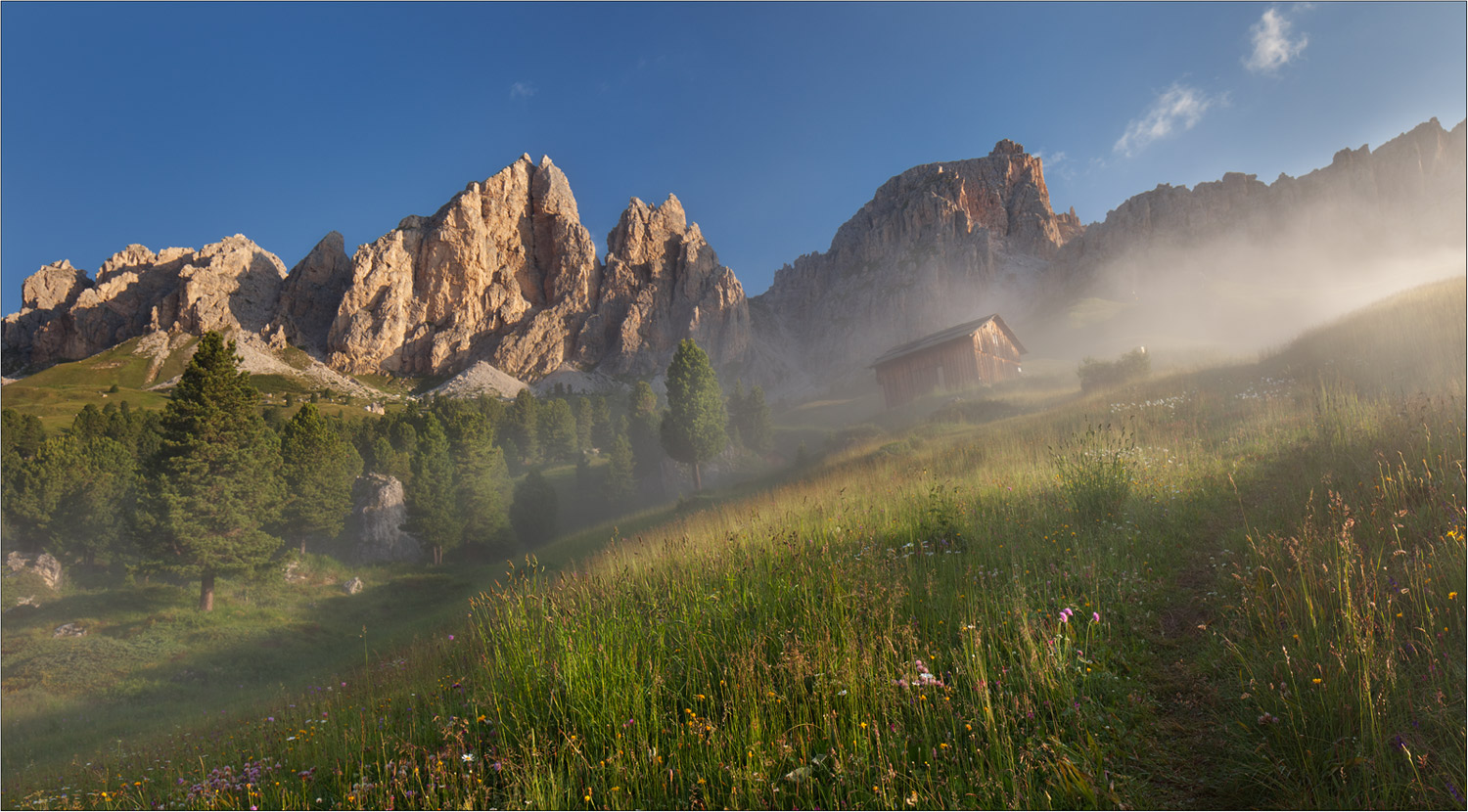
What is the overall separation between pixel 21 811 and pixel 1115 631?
37.1 feet

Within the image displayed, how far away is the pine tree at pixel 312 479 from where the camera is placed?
3306cm

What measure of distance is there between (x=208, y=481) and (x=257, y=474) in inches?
81.1

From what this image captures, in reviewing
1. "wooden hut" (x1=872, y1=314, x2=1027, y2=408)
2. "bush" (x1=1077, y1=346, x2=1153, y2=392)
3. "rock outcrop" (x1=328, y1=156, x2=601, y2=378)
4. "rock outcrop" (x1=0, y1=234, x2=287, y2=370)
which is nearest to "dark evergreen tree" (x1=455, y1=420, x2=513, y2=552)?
"wooden hut" (x1=872, y1=314, x2=1027, y2=408)

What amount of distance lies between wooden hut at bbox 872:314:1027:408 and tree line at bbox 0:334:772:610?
13.7 m

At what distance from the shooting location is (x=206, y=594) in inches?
963

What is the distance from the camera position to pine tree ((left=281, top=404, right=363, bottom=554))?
33.1 meters

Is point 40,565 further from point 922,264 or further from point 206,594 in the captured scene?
point 922,264

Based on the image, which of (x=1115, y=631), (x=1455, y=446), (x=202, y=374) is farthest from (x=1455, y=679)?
(x=202, y=374)

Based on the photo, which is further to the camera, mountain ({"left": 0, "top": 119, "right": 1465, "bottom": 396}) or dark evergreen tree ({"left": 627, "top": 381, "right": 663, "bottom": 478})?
mountain ({"left": 0, "top": 119, "right": 1465, "bottom": 396})

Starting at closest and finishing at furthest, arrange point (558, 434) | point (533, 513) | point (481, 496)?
point (481, 496) → point (533, 513) → point (558, 434)

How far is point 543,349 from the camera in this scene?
13100cm

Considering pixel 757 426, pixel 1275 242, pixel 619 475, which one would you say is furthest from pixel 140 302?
pixel 1275 242

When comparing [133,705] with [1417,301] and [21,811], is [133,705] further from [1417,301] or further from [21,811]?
[1417,301]

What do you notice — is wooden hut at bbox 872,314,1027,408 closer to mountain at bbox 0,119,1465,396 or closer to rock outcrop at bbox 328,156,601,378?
mountain at bbox 0,119,1465,396
